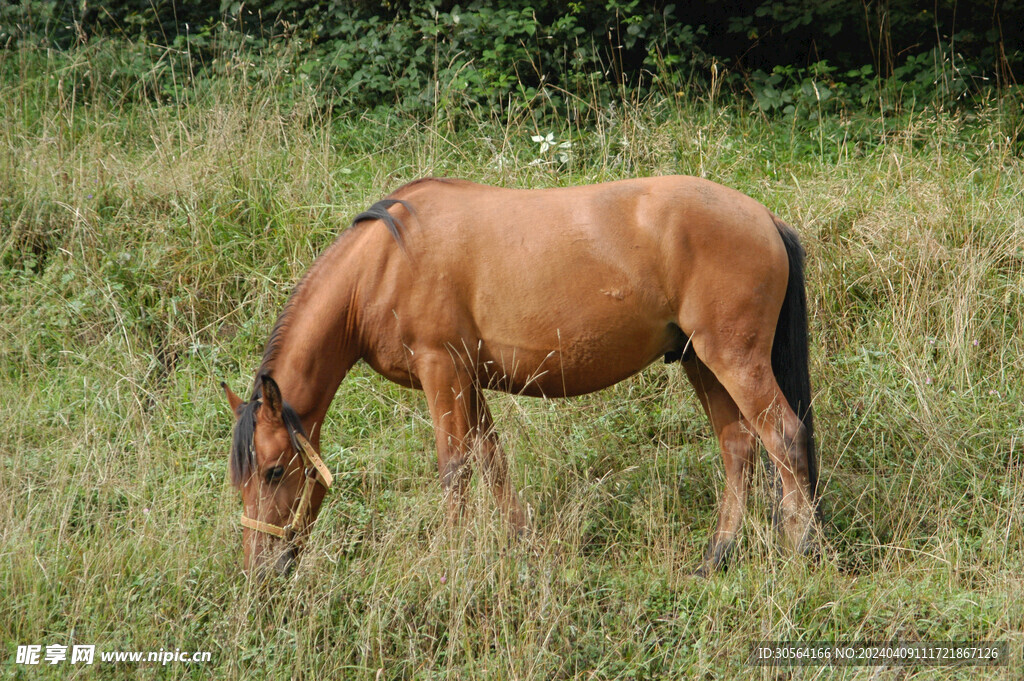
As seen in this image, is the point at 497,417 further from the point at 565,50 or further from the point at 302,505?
the point at 565,50

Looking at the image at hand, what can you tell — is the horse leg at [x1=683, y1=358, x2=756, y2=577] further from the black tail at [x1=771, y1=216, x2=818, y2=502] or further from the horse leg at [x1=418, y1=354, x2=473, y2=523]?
the horse leg at [x1=418, y1=354, x2=473, y2=523]

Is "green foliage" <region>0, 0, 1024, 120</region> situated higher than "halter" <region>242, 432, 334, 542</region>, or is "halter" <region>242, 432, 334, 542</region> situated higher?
"green foliage" <region>0, 0, 1024, 120</region>

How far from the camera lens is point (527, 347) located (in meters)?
4.23

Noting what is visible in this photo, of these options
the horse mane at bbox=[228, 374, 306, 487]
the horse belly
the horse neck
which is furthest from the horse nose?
the horse belly

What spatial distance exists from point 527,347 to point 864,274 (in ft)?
9.36

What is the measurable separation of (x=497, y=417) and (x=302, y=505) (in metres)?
1.43

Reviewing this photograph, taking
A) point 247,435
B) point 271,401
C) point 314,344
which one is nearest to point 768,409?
point 314,344

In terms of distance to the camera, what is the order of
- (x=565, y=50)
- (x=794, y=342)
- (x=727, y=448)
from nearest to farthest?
(x=794, y=342), (x=727, y=448), (x=565, y=50)

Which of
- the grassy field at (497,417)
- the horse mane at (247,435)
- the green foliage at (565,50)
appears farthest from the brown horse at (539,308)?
the green foliage at (565,50)

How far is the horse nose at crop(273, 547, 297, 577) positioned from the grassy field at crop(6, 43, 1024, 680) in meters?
0.10

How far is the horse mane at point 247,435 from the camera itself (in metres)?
3.92

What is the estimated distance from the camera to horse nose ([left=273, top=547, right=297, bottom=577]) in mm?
3846

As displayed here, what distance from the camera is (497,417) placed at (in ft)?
16.8

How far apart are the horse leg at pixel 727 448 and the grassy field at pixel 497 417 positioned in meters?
0.12
